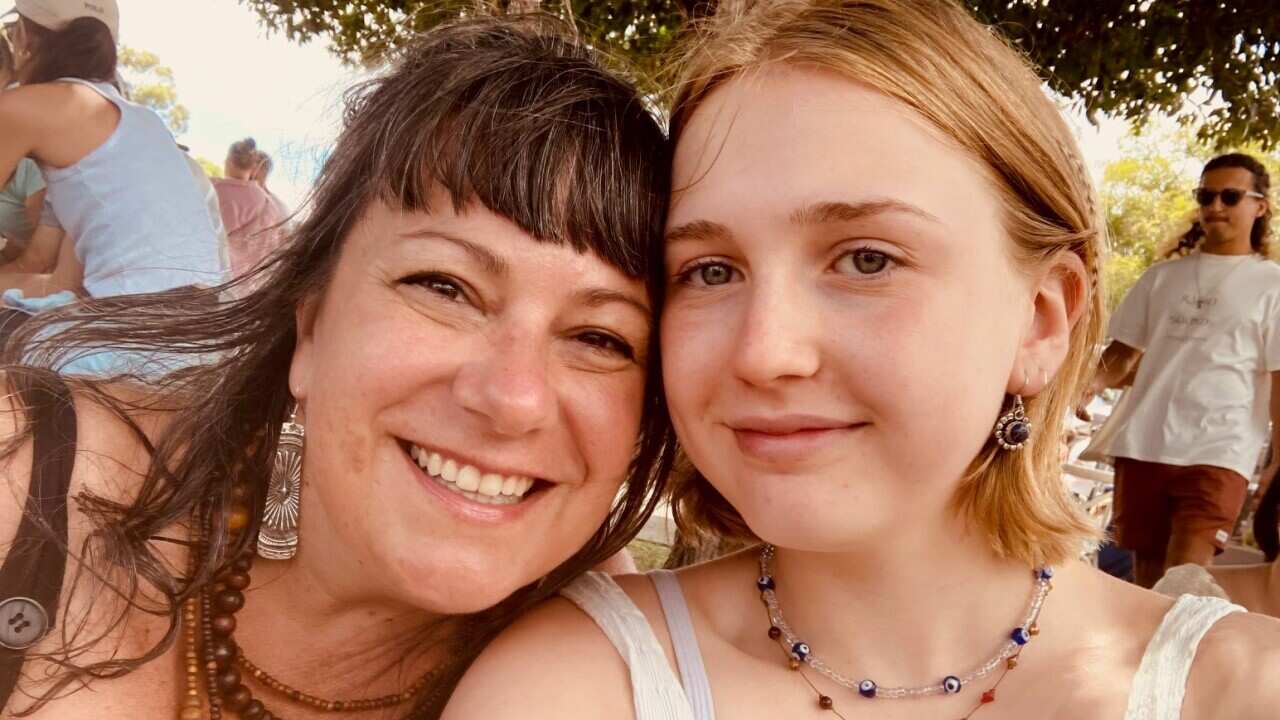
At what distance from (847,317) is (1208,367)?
4000 millimetres

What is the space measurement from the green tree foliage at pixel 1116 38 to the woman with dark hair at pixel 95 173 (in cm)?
162

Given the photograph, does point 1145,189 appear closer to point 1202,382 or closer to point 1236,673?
point 1202,382

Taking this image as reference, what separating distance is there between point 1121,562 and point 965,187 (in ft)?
10.8

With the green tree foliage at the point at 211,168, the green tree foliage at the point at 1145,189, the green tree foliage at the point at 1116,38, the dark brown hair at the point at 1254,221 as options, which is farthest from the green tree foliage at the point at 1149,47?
the green tree foliage at the point at 1145,189

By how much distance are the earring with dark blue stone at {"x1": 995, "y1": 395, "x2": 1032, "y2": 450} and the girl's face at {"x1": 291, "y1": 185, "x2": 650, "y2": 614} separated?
615 mm

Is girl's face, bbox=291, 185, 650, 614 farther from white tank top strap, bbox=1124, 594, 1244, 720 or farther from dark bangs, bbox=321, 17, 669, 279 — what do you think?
white tank top strap, bbox=1124, 594, 1244, 720

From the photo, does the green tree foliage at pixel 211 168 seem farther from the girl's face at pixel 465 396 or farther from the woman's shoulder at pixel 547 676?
the woman's shoulder at pixel 547 676

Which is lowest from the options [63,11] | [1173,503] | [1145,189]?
[1173,503]

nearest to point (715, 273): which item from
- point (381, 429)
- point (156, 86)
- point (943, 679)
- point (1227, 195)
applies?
point (381, 429)

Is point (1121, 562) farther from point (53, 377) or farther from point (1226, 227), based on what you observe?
point (53, 377)

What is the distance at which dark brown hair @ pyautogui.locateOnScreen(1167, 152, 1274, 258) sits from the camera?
469 cm

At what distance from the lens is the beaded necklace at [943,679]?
1514 mm

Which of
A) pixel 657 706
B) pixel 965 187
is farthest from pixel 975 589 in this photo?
pixel 965 187

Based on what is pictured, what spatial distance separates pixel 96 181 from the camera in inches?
115
